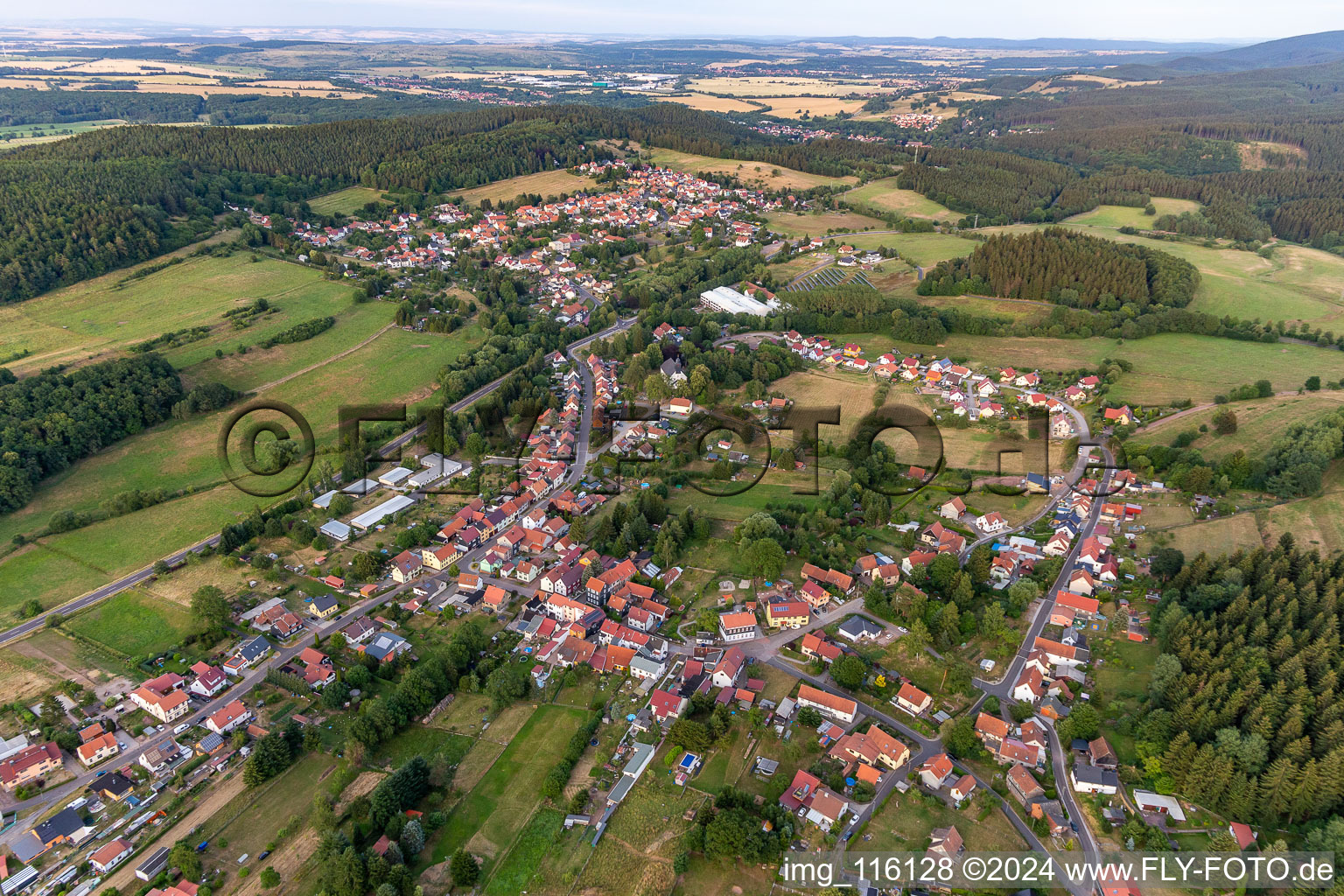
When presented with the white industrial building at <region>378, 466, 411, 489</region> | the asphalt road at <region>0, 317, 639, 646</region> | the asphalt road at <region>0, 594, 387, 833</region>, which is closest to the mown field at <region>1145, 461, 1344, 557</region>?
the asphalt road at <region>0, 317, 639, 646</region>

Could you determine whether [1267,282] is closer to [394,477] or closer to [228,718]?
[394,477]

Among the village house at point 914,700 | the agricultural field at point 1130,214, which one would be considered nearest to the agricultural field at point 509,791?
the village house at point 914,700

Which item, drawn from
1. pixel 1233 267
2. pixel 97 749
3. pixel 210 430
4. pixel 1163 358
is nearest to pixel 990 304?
pixel 1163 358

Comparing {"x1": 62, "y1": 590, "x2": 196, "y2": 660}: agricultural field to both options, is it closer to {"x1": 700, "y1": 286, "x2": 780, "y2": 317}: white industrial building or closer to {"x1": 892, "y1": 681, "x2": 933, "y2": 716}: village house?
{"x1": 892, "y1": 681, "x2": 933, "y2": 716}: village house

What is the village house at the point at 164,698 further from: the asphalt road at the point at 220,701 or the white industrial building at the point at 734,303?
the white industrial building at the point at 734,303

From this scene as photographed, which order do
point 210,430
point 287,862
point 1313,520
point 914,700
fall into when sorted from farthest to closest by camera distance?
point 210,430
point 1313,520
point 914,700
point 287,862

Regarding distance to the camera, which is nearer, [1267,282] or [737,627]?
[737,627]

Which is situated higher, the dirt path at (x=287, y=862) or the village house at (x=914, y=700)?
the village house at (x=914, y=700)
